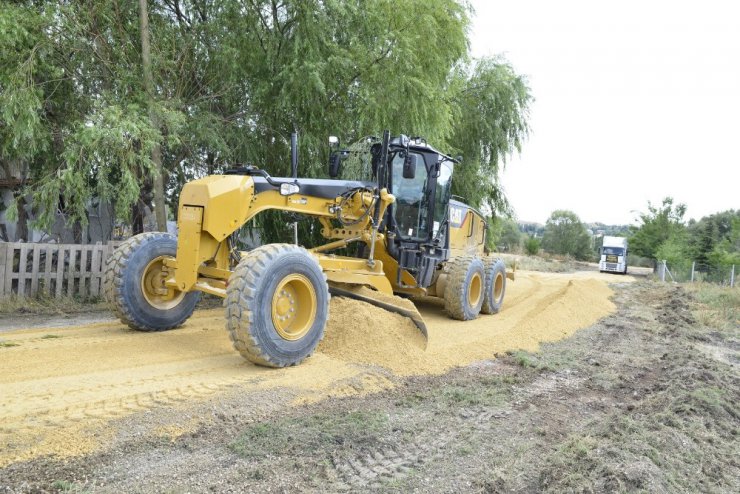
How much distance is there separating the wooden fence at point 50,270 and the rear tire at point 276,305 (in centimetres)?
592

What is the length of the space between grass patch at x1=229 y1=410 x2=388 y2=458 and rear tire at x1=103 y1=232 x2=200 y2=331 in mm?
3178

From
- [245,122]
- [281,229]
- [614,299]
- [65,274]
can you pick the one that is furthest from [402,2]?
[614,299]

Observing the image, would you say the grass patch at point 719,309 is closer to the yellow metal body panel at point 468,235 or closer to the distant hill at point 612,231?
the yellow metal body panel at point 468,235

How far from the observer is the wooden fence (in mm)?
9266

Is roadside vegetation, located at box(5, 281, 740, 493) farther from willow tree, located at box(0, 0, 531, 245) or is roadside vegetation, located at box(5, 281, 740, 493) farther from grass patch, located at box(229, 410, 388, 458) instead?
willow tree, located at box(0, 0, 531, 245)

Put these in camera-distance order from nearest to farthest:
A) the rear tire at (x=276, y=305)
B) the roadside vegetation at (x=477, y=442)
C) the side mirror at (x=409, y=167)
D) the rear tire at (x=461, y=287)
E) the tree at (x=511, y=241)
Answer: the roadside vegetation at (x=477, y=442), the rear tire at (x=276, y=305), the side mirror at (x=409, y=167), the rear tire at (x=461, y=287), the tree at (x=511, y=241)

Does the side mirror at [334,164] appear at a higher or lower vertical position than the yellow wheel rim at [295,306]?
higher

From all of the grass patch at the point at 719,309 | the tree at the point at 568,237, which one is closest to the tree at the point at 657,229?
the tree at the point at 568,237

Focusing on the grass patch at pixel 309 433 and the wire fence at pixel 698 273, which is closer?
the grass patch at pixel 309 433

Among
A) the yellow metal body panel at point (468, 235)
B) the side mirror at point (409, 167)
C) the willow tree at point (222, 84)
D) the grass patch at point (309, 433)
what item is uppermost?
the willow tree at point (222, 84)

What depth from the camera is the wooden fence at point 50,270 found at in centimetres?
927

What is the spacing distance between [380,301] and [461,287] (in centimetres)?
292

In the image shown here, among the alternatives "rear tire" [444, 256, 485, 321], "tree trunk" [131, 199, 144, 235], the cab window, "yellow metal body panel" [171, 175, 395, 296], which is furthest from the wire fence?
"yellow metal body panel" [171, 175, 395, 296]

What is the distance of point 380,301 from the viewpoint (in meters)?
6.86
